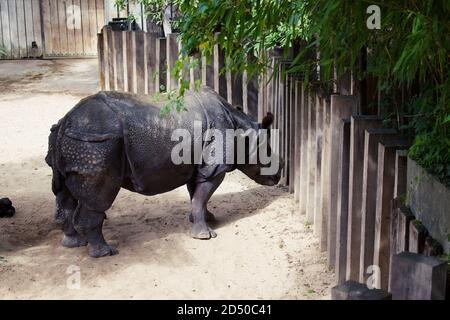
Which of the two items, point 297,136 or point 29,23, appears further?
point 29,23

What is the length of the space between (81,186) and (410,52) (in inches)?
132

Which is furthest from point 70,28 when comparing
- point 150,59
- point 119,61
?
point 150,59

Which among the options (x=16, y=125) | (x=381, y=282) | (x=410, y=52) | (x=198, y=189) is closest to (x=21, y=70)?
(x=16, y=125)

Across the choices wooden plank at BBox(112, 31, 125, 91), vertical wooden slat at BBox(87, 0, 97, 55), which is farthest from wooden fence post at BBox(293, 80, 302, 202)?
vertical wooden slat at BBox(87, 0, 97, 55)

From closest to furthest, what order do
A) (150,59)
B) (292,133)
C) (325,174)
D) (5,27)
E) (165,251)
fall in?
(325,174), (165,251), (292,133), (150,59), (5,27)

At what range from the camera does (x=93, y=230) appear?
5.63 m

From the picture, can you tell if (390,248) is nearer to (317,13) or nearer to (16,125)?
(317,13)

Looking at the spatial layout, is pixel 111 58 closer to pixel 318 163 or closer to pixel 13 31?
pixel 318 163

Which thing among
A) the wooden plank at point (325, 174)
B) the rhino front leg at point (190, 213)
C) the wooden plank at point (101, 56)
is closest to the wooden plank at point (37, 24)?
the wooden plank at point (101, 56)

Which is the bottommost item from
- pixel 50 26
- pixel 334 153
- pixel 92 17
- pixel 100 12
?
pixel 334 153

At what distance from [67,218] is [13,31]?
12.9 metres

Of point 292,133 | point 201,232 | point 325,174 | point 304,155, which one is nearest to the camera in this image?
point 325,174

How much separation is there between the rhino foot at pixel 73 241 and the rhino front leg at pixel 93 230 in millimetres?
209

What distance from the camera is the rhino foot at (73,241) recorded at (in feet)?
19.3
